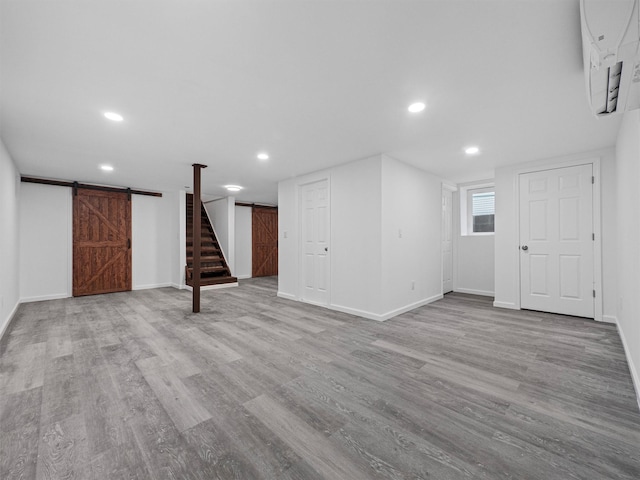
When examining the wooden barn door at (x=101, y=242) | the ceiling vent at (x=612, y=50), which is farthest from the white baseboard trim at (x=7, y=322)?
the ceiling vent at (x=612, y=50)

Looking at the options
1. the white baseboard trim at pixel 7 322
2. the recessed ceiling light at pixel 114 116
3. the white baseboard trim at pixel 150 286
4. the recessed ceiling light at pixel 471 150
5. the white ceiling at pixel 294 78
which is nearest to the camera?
the white ceiling at pixel 294 78

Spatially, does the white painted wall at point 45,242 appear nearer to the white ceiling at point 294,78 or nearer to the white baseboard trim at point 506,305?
the white ceiling at point 294,78

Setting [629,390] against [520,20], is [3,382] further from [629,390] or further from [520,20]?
[629,390]

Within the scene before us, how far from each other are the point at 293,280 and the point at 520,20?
457 centimetres

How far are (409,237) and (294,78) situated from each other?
3.11 m

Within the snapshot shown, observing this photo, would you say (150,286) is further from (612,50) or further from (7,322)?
(612,50)

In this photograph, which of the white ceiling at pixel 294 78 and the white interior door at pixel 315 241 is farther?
the white interior door at pixel 315 241

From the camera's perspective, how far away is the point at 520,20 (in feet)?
4.97

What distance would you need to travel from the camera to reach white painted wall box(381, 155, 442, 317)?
3969 mm

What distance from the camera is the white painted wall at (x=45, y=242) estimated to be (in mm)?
5223

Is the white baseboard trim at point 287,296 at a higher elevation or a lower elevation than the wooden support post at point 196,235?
lower

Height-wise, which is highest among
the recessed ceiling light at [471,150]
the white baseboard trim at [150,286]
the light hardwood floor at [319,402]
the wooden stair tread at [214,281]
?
the recessed ceiling light at [471,150]

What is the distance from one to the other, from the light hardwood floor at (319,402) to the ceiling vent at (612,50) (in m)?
1.92

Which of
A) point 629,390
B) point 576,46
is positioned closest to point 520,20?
point 576,46
